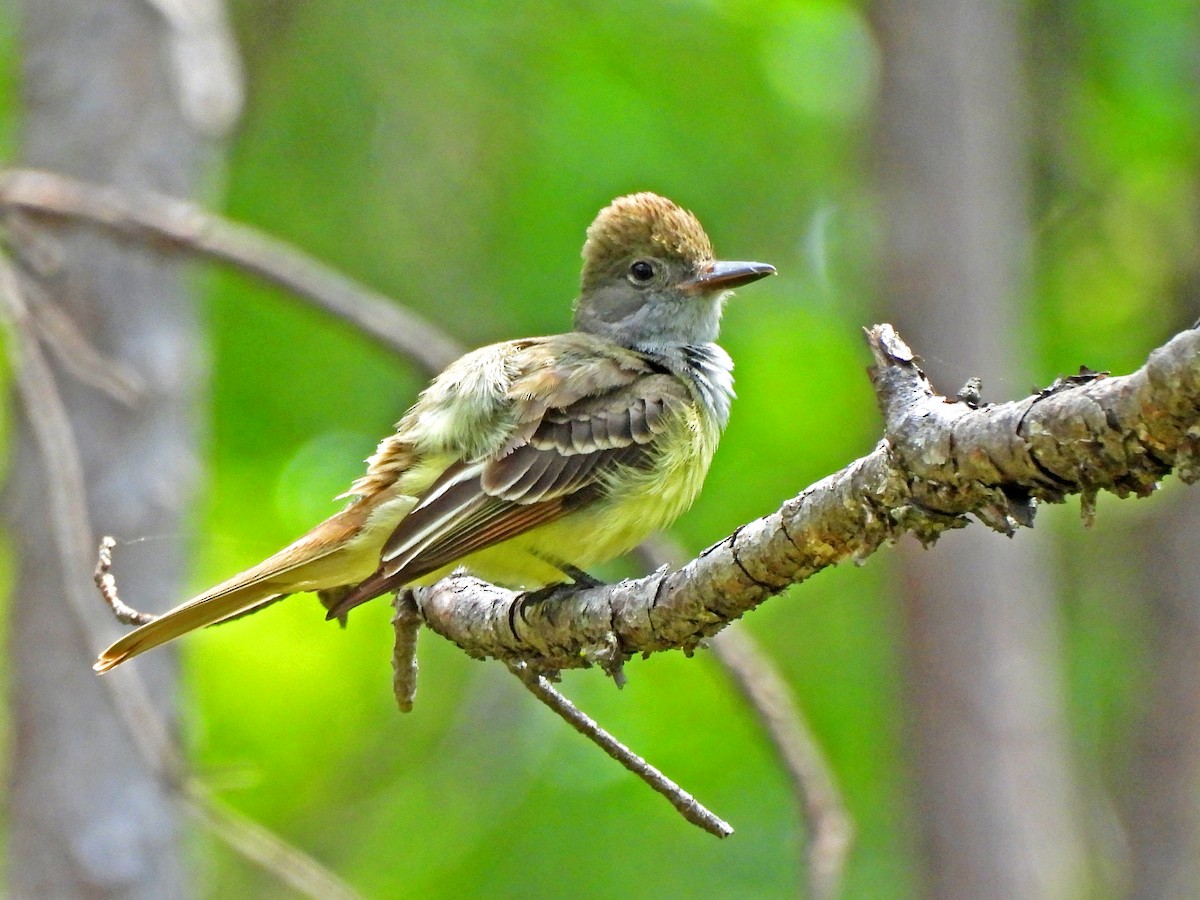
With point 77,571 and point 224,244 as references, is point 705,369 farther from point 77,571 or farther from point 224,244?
point 77,571

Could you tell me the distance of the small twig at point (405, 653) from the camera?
4.07m

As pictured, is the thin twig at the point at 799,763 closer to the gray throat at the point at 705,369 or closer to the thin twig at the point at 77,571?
the gray throat at the point at 705,369

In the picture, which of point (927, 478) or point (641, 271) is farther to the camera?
point (641, 271)

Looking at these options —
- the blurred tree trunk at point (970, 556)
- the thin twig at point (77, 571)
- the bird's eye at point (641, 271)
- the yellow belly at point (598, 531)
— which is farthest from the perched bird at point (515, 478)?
the blurred tree trunk at point (970, 556)

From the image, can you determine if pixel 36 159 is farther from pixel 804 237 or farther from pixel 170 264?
pixel 804 237

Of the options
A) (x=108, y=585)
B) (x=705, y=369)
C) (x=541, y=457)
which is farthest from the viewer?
(x=705, y=369)

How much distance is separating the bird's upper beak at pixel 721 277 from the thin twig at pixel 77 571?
2189 millimetres

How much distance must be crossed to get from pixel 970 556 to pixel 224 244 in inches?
194

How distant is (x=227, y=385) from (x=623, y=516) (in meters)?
5.77

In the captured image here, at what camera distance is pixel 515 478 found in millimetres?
4480

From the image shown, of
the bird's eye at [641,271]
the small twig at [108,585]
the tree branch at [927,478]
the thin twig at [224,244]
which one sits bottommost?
the tree branch at [927,478]

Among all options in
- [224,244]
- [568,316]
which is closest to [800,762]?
[224,244]

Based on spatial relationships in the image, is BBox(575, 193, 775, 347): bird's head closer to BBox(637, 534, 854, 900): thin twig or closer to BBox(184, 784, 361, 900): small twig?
BBox(637, 534, 854, 900): thin twig

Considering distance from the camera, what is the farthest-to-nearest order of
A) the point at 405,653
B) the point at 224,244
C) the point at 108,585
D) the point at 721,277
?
1. the point at 721,277
2. the point at 224,244
3. the point at 405,653
4. the point at 108,585
